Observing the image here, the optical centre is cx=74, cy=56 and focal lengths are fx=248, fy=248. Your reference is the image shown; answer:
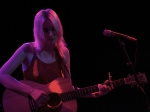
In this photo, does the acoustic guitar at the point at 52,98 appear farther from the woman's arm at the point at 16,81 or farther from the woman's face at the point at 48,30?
the woman's face at the point at 48,30

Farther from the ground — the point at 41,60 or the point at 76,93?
the point at 41,60

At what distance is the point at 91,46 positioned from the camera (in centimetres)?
521

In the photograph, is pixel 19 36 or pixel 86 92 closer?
pixel 86 92

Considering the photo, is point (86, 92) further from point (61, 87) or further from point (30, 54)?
point (30, 54)

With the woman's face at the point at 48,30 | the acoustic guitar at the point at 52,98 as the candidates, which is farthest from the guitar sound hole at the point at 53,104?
the woman's face at the point at 48,30

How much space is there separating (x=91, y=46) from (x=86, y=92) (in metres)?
2.19

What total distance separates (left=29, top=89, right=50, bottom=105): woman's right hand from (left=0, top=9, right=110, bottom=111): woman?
0.36ft

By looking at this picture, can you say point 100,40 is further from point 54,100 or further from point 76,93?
point 54,100

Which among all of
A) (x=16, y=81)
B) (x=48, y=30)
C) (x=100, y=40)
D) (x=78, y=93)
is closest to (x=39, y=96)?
(x=16, y=81)

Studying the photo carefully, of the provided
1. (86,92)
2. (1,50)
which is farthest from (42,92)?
(1,50)

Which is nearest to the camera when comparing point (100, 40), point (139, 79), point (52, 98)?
point (139, 79)

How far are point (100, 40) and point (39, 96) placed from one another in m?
2.66

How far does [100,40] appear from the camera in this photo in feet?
17.3

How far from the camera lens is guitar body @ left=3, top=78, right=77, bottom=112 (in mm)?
3035
